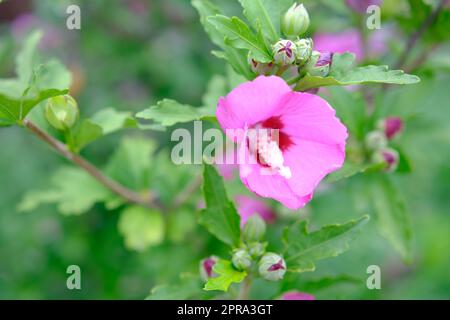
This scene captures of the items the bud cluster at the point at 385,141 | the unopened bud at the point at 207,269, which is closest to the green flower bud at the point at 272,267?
the unopened bud at the point at 207,269

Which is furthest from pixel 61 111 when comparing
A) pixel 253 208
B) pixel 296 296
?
pixel 253 208

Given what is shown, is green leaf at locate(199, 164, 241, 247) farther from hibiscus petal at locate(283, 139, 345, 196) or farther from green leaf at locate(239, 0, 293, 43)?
green leaf at locate(239, 0, 293, 43)

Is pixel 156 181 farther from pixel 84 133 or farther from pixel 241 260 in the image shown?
pixel 241 260

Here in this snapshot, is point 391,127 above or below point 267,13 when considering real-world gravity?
below

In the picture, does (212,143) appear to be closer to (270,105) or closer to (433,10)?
(270,105)

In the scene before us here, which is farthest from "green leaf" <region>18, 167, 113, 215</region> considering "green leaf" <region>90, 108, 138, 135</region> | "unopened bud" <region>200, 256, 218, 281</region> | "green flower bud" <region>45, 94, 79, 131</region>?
"unopened bud" <region>200, 256, 218, 281</region>

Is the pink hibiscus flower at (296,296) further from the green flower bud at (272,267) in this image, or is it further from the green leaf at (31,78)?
the green leaf at (31,78)

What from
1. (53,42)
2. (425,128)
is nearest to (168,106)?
(425,128)
